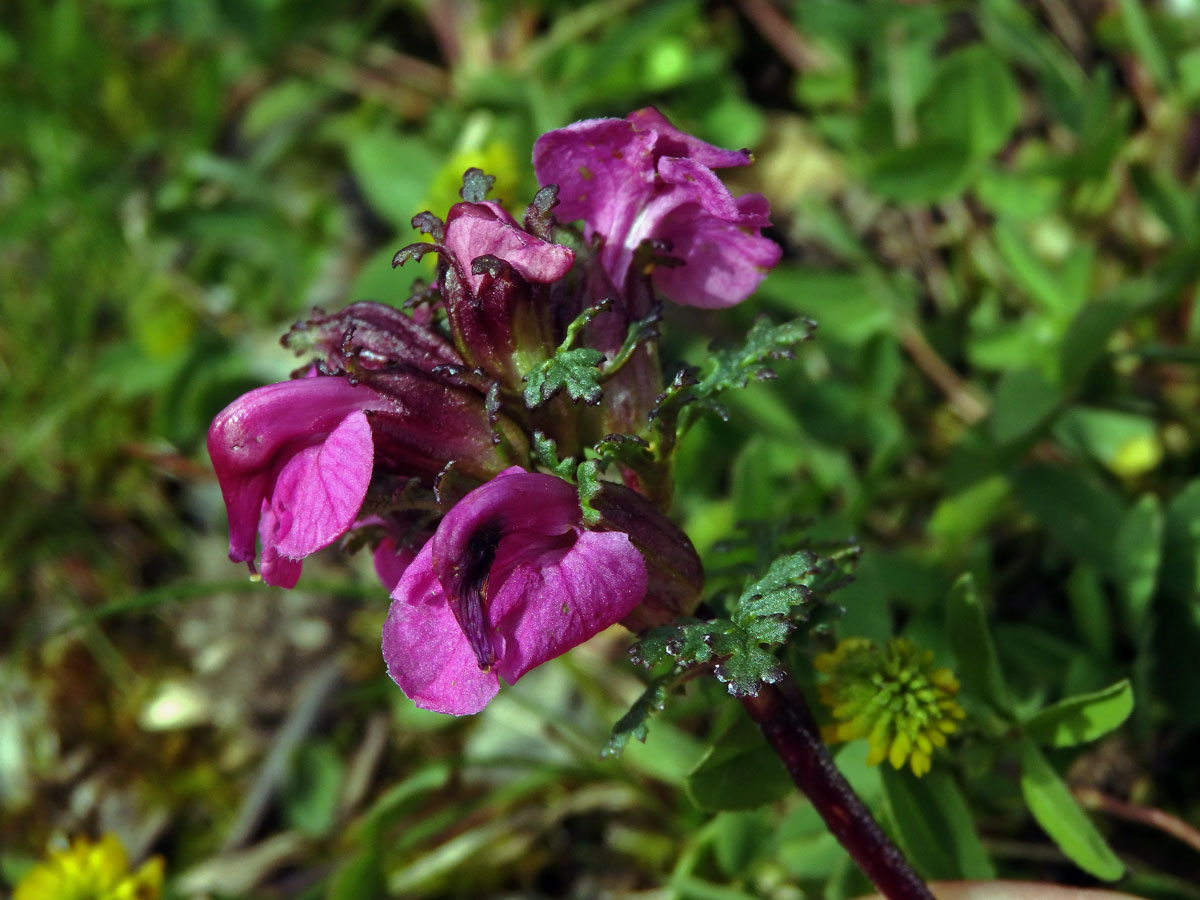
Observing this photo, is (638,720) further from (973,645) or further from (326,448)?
(973,645)

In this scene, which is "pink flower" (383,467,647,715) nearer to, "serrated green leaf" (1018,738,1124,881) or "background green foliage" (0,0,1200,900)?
"background green foliage" (0,0,1200,900)

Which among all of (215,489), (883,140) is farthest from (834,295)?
(215,489)

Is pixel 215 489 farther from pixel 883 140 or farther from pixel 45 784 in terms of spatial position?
pixel 883 140

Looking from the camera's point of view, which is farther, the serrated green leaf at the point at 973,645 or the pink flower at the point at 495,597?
the serrated green leaf at the point at 973,645

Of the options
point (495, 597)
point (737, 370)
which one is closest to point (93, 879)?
point (495, 597)

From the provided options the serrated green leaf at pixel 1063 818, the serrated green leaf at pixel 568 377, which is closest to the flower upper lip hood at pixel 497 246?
the serrated green leaf at pixel 568 377

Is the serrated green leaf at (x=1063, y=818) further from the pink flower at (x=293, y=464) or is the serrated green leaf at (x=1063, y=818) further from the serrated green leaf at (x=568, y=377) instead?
the pink flower at (x=293, y=464)
